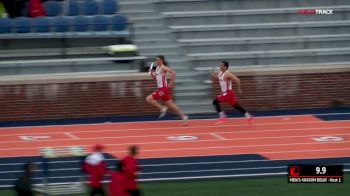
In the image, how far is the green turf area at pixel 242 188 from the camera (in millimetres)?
17203

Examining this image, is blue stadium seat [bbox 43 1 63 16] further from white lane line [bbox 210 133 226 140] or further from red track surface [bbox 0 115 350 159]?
white lane line [bbox 210 133 226 140]

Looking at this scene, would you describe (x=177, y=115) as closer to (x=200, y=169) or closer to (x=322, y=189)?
(x=200, y=169)

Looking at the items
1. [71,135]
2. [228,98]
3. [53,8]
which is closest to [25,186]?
[71,135]

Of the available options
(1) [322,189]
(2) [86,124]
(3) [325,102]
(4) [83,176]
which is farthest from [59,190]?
(3) [325,102]

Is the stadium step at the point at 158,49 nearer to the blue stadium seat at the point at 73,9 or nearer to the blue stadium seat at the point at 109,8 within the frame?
the blue stadium seat at the point at 109,8

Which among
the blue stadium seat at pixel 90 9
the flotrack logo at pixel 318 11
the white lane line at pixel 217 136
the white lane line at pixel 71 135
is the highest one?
the blue stadium seat at pixel 90 9

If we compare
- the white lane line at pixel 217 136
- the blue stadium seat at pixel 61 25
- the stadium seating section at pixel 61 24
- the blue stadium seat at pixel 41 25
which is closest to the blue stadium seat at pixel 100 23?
the stadium seating section at pixel 61 24

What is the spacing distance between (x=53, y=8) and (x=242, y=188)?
12.5 m

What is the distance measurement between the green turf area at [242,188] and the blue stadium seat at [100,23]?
395 inches

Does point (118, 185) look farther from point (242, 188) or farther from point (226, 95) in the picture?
point (226, 95)

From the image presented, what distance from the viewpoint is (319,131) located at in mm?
22953

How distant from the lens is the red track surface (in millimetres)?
20938

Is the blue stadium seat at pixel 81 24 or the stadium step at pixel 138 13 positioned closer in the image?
the blue stadium seat at pixel 81 24

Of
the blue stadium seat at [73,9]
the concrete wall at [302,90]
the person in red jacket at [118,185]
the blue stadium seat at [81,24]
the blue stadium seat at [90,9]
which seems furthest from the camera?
the blue stadium seat at [90,9]
